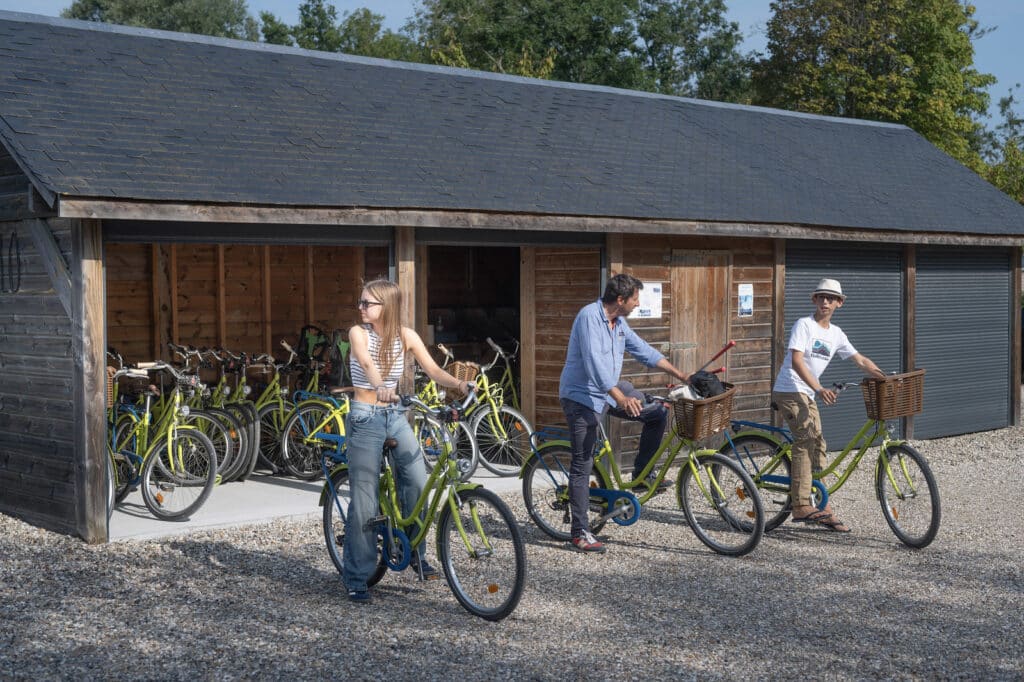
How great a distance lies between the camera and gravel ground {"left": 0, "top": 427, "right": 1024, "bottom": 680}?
5.70m

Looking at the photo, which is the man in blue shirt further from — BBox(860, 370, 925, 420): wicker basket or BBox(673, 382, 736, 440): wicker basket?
BBox(860, 370, 925, 420): wicker basket

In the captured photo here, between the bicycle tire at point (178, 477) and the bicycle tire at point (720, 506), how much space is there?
3.62m

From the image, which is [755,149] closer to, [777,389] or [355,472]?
[777,389]

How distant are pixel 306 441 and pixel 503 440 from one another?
199 cm

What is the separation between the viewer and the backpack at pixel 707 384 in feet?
26.3

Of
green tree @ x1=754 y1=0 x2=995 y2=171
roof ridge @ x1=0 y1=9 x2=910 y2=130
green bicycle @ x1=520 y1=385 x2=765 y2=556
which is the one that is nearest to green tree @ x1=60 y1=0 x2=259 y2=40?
green tree @ x1=754 y1=0 x2=995 y2=171

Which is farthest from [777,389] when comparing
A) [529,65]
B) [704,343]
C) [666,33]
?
[666,33]

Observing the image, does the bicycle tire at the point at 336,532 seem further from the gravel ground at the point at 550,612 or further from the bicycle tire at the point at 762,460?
the bicycle tire at the point at 762,460

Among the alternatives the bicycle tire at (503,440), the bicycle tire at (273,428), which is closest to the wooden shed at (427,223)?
the bicycle tire at (503,440)

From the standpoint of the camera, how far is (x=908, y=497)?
8.27 metres

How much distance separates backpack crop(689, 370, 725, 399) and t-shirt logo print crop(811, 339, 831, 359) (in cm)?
86

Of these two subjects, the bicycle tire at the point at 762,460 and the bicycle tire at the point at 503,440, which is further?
the bicycle tire at the point at 503,440

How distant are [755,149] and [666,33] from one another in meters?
33.0

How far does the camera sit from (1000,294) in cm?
1627
